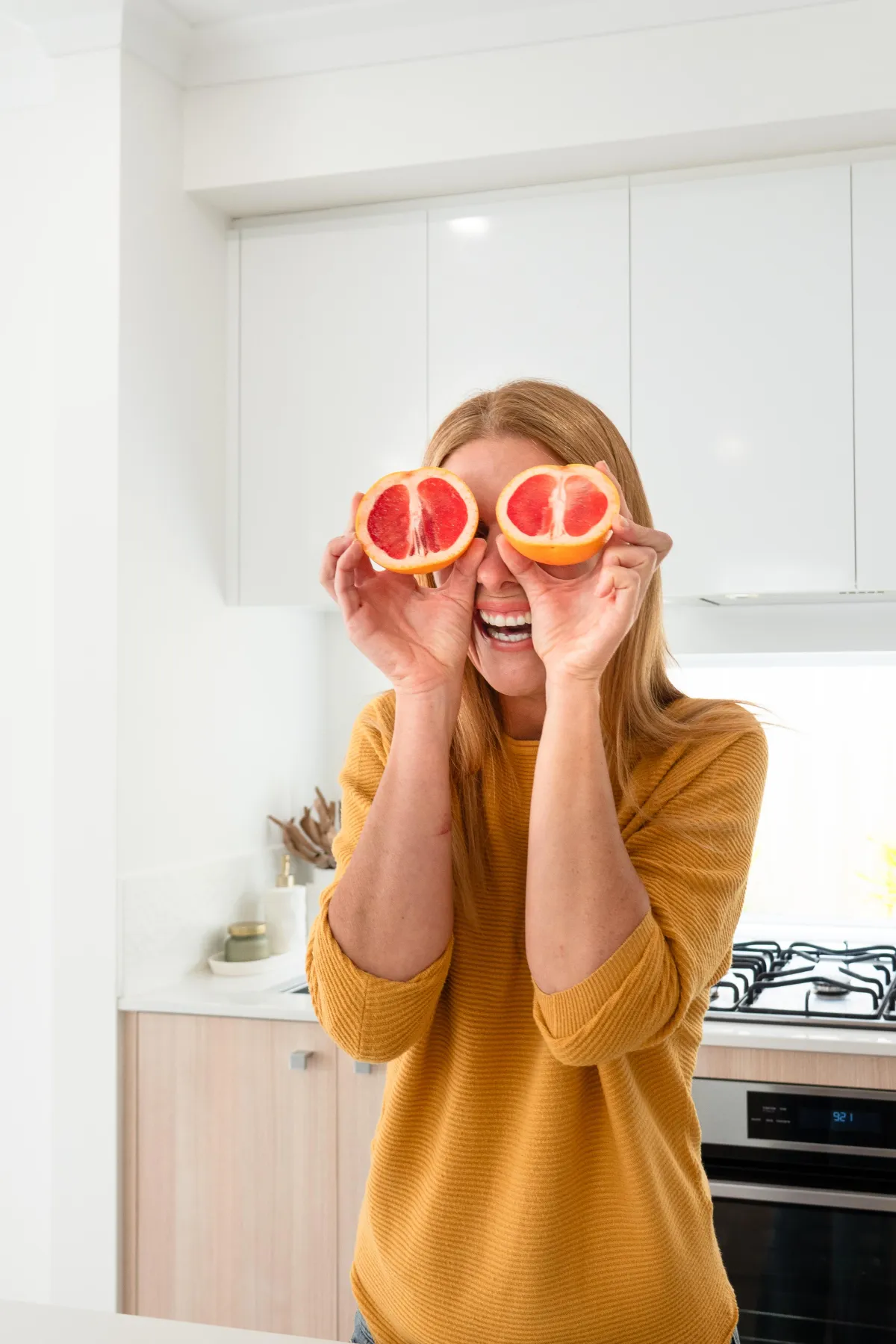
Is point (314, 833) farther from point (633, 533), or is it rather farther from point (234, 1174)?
point (633, 533)

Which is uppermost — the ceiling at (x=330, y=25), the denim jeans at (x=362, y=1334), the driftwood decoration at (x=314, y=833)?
the ceiling at (x=330, y=25)

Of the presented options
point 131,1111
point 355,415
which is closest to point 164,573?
point 355,415

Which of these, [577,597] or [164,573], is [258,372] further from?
[577,597]

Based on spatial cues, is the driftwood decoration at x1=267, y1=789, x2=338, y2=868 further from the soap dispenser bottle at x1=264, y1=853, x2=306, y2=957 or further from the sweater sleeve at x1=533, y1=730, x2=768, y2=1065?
the sweater sleeve at x1=533, y1=730, x2=768, y2=1065

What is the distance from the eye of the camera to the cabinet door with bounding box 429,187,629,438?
96.8 inches

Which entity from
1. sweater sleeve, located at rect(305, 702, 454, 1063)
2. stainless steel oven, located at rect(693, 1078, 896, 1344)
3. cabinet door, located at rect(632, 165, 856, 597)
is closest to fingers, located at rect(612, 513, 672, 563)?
sweater sleeve, located at rect(305, 702, 454, 1063)

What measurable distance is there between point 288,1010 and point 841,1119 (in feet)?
3.15

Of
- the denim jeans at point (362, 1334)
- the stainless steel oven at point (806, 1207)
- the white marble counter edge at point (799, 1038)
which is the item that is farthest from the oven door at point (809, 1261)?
the denim jeans at point (362, 1334)

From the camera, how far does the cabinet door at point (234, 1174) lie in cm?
221

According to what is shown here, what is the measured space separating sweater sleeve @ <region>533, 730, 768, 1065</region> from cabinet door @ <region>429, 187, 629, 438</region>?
1.45 meters

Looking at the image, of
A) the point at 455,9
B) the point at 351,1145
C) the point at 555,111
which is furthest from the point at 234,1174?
the point at 455,9

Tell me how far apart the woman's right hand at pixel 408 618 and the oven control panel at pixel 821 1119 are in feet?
4.04

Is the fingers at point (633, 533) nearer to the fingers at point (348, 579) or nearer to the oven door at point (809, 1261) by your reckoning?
the fingers at point (348, 579)

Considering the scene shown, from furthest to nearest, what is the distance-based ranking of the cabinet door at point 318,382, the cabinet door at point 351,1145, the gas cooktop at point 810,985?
the cabinet door at point 318,382
the cabinet door at point 351,1145
the gas cooktop at point 810,985
